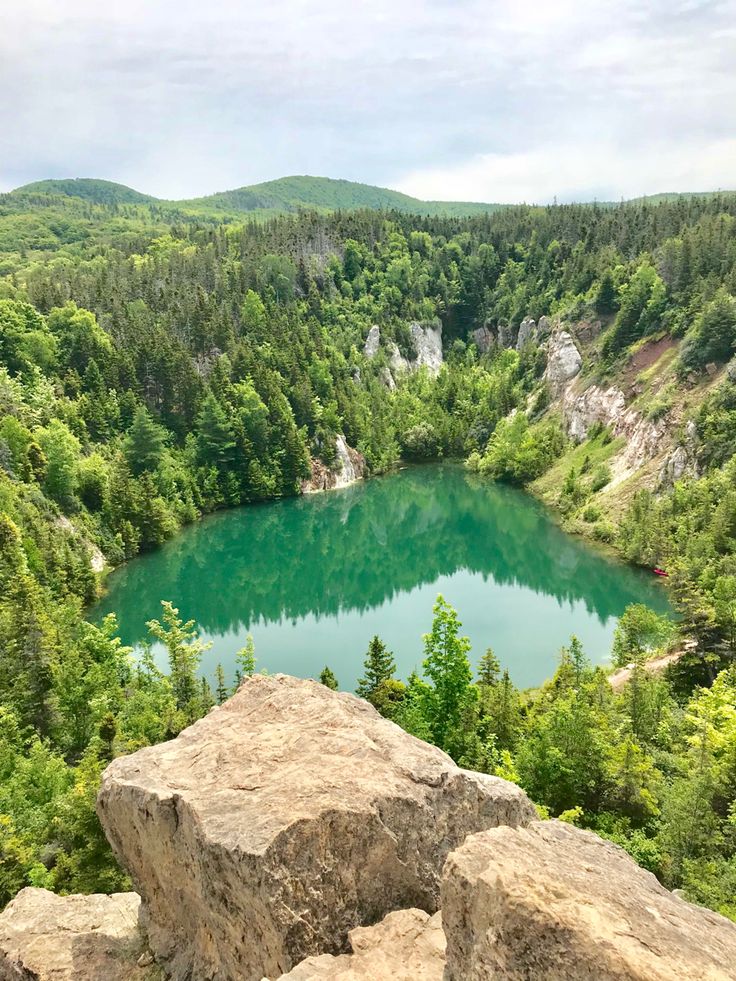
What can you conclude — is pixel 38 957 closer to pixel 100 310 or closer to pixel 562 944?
pixel 562 944

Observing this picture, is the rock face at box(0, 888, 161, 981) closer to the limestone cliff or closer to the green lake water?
the green lake water

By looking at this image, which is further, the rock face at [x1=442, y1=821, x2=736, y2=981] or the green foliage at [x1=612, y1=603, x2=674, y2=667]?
the green foliage at [x1=612, y1=603, x2=674, y2=667]

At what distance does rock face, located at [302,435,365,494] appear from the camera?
285 feet

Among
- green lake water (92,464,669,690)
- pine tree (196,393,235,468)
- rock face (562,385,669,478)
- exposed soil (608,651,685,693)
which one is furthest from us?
pine tree (196,393,235,468)

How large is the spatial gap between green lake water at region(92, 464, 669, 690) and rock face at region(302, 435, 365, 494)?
4310mm

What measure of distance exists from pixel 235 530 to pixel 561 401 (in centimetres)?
4693

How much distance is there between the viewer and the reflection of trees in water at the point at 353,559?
5022 centimetres

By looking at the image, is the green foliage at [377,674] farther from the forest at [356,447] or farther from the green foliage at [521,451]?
the green foliage at [521,451]

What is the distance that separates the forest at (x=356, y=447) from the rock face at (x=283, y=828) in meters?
8.82

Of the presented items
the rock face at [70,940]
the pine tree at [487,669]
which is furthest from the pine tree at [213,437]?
the rock face at [70,940]

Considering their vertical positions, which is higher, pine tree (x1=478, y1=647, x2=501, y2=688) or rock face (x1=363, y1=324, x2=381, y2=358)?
rock face (x1=363, y1=324, x2=381, y2=358)

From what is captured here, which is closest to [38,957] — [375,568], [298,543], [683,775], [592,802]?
[592,802]

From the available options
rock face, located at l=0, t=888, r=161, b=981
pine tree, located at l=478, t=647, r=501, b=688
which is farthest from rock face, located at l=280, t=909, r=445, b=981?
pine tree, located at l=478, t=647, r=501, b=688

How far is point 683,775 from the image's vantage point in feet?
64.3
